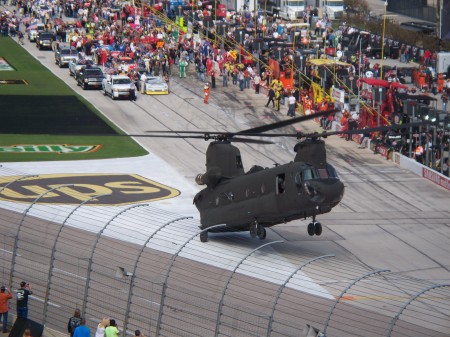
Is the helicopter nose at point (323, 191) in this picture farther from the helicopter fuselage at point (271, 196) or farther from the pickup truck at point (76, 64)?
the pickup truck at point (76, 64)

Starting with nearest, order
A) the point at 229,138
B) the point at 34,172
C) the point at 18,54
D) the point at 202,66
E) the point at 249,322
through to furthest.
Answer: the point at 249,322 → the point at 229,138 → the point at 34,172 → the point at 202,66 → the point at 18,54

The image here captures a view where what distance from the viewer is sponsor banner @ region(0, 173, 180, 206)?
43562 millimetres

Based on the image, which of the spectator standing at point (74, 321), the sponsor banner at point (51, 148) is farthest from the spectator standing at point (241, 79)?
the spectator standing at point (74, 321)

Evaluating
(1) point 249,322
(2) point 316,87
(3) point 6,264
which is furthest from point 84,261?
(2) point 316,87

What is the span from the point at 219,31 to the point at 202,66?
1051 centimetres

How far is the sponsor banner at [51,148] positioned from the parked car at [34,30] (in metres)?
34.4

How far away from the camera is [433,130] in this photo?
51.1m

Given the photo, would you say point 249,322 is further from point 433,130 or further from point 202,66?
point 202,66

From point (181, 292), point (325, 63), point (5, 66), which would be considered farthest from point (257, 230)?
point (5, 66)

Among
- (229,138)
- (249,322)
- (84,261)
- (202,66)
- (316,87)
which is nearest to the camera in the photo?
(249,322)

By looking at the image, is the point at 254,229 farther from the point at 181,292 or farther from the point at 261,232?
the point at 181,292

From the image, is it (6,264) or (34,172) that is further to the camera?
(34,172)

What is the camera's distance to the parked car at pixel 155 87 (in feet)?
222

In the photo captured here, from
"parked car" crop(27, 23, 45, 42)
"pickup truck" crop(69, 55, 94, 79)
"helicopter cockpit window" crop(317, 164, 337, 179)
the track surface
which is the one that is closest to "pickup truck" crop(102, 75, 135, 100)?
the track surface
